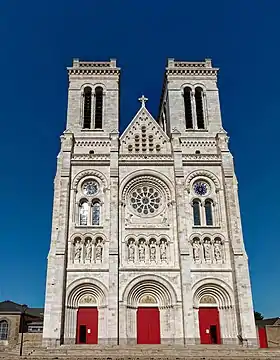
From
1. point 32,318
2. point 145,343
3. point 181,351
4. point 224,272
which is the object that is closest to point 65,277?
point 145,343

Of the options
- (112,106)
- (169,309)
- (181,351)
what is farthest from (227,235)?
(112,106)

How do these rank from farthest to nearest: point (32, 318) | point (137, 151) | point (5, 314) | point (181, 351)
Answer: point (32, 318) < point (5, 314) < point (137, 151) < point (181, 351)

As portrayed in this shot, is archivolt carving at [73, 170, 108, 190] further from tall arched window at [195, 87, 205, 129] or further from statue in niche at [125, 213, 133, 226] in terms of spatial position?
tall arched window at [195, 87, 205, 129]

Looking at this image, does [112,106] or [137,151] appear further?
[112,106]

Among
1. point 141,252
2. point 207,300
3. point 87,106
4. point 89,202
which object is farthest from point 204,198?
point 87,106

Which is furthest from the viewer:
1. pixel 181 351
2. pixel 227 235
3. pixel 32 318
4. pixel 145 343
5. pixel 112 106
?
pixel 32 318

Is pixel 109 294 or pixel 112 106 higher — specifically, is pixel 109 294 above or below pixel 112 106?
below

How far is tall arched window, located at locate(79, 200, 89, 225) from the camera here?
30797 mm

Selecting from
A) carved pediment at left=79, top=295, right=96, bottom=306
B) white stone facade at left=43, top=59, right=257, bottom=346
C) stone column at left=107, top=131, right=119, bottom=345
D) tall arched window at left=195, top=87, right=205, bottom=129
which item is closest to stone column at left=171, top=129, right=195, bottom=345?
white stone facade at left=43, top=59, right=257, bottom=346

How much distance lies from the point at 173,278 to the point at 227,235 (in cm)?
558

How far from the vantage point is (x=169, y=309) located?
28031mm

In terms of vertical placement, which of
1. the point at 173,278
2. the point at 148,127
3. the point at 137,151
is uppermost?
the point at 148,127

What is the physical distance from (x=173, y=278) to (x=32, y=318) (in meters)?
25.1

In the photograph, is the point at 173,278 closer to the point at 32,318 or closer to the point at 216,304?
the point at 216,304
